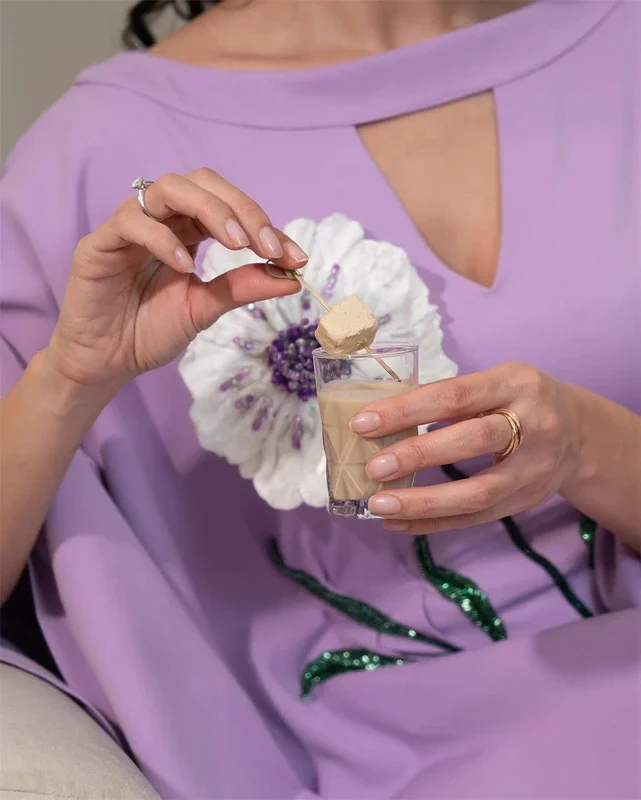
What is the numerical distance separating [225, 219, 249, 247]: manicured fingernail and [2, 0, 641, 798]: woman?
93 millimetres

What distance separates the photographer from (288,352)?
919mm

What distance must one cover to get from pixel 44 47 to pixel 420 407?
123 cm

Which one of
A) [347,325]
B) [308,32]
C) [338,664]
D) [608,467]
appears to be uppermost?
[308,32]

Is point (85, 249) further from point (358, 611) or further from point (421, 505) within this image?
point (358, 611)

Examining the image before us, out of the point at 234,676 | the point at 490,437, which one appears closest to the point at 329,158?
the point at 490,437

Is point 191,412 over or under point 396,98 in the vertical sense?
under

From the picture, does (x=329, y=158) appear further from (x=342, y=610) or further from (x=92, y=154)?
Result: (x=342, y=610)

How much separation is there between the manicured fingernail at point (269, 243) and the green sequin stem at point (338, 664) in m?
0.56

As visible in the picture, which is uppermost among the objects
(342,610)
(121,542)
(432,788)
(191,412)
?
(191,412)

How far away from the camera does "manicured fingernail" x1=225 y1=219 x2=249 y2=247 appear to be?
66 cm

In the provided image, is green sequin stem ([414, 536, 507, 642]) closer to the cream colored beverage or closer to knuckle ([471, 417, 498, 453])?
the cream colored beverage

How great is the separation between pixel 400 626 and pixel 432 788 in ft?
0.62

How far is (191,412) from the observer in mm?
929

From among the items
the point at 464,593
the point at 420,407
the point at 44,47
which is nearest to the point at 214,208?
the point at 420,407
